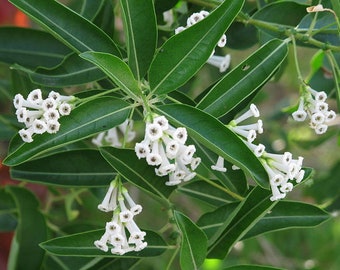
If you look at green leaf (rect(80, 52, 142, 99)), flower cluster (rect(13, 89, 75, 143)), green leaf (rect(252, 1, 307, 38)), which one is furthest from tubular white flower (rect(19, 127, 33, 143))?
green leaf (rect(252, 1, 307, 38))

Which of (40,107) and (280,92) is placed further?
(280,92)

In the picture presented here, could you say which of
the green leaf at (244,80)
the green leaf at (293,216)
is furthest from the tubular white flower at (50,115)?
the green leaf at (293,216)

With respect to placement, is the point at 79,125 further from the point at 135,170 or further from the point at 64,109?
the point at 135,170

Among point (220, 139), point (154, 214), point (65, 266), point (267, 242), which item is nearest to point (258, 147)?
point (220, 139)

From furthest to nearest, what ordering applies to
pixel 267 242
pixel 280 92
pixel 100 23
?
pixel 280 92 → pixel 267 242 → pixel 100 23

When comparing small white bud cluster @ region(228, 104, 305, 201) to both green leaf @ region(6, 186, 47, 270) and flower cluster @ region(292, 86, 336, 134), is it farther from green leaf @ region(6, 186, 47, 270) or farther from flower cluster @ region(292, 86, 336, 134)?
green leaf @ region(6, 186, 47, 270)

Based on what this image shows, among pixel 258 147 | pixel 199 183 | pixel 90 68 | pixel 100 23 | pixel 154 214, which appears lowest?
pixel 258 147

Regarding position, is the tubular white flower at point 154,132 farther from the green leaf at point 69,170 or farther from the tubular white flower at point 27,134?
the green leaf at point 69,170

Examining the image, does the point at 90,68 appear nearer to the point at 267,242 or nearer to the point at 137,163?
the point at 137,163
